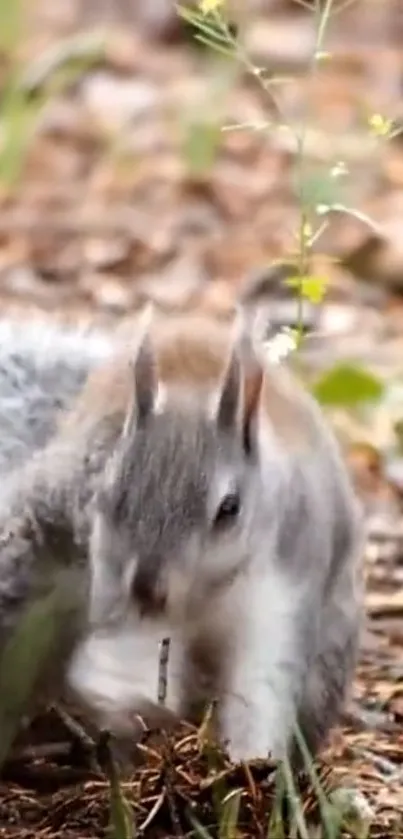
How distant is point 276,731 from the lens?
1934 mm

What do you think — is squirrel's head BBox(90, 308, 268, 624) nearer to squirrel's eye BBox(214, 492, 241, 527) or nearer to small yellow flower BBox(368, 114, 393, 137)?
squirrel's eye BBox(214, 492, 241, 527)

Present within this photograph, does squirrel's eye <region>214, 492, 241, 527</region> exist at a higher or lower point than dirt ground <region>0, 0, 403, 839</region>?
lower

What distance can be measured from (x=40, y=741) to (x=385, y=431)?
4.17 feet

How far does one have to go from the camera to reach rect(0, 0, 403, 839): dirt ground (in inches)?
88.4

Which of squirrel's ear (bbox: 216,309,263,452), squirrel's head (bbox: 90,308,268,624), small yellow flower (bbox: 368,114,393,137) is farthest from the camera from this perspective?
small yellow flower (bbox: 368,114,393,137)

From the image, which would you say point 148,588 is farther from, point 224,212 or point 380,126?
point 224,212

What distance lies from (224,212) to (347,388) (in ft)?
6.02

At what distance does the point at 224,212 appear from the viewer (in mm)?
4238

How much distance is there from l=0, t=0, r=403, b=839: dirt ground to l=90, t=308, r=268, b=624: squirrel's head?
18cm

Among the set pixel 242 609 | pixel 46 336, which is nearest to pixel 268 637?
pixel 242 609

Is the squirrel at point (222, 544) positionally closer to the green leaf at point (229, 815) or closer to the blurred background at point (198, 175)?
the green leaf at point (229, 815)

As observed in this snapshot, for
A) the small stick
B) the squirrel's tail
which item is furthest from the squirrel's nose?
the squirrel's tail

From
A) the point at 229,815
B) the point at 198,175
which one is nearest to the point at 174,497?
the point at 229,815

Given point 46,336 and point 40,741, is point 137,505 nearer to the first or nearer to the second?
point 40,741
